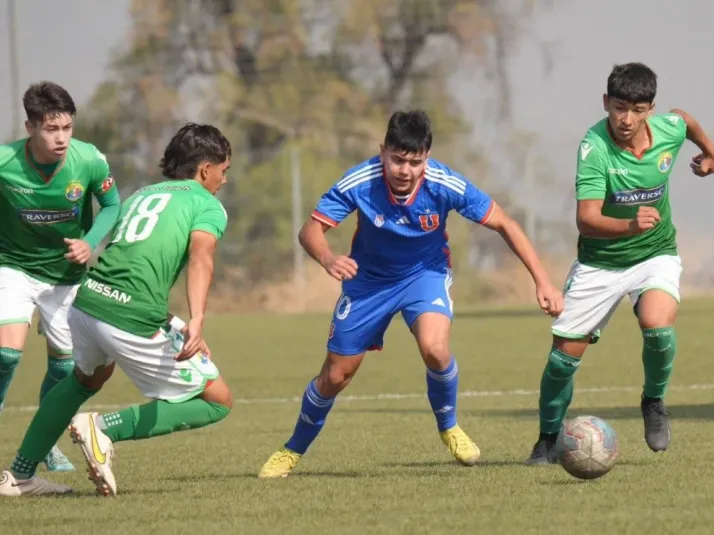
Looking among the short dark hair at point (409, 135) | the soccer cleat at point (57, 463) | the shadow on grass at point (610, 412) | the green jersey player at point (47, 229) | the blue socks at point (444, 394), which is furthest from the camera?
the shadow on grass at point (610, 412)

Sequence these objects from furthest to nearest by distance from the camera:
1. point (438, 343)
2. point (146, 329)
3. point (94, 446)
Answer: point (438, 343), point (146, 329), point (94, 446)

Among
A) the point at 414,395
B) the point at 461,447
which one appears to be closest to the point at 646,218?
the point at 461,447

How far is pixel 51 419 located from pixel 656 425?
2.97 metres

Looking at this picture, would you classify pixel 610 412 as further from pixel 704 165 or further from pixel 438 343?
pixel 438 343

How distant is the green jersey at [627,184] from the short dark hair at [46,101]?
2604mm

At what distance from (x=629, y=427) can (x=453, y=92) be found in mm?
→ 22573

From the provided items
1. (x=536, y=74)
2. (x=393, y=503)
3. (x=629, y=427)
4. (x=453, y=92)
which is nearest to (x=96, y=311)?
(x=393, y=503)

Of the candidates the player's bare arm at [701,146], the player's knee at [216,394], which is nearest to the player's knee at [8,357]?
the player's knee at [216,394]

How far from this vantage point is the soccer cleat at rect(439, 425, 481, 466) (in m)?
7.67

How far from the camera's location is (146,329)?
6.70 m

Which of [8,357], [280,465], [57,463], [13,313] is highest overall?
[13,313]

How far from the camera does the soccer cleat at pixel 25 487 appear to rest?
709 centimetres

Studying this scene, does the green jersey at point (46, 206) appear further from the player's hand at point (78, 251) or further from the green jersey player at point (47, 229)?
the player's hand at point (78, 251)

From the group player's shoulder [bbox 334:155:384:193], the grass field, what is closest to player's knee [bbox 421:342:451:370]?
the grass field
